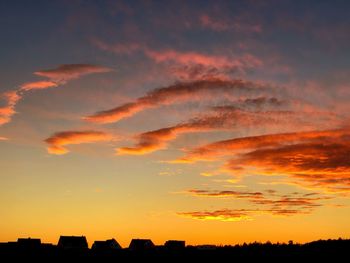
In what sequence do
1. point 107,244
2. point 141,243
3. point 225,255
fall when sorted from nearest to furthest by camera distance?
point 225,255, point 107,244, point 141,243

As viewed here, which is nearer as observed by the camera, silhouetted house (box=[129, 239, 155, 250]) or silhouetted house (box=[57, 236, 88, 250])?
silhouetted house (box=[57, 236, 88, 250])

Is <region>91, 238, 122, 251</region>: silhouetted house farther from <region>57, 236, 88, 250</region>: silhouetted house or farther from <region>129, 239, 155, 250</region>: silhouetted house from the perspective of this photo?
<region>129, 239, 155, 250</region>: silhouetted house

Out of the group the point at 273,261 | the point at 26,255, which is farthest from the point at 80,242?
the point at 273,261

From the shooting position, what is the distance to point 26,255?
2625 inches

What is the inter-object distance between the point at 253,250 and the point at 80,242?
59.0 m

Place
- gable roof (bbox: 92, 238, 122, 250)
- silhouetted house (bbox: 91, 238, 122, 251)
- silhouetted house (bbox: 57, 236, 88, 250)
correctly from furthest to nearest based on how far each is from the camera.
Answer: gable roof (bbox: 92, 238, 122, 250), silhouetted house (bbox: 91, 238, 122, 251), silhouetted house (bbox: 57, 236, 88, 250)

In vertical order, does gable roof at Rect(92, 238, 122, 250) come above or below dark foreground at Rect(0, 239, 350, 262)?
above

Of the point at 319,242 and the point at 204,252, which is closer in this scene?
the point at 204,252

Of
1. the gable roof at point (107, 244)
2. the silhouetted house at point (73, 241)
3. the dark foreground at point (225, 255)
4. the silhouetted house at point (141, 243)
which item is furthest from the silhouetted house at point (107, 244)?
the dark foreground at point (225, 255)

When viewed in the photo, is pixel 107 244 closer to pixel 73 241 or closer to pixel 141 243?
pixel 141 243

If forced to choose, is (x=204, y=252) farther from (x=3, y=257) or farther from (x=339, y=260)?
(x=3, y=257)

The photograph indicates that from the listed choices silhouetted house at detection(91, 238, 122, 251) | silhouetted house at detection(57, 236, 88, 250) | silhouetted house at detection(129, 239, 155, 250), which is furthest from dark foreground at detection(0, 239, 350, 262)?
silhouetted house at detection(129, 239, 155, 250)

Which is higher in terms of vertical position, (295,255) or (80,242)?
(80,242)

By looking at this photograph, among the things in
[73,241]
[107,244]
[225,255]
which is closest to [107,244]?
[107,244]
